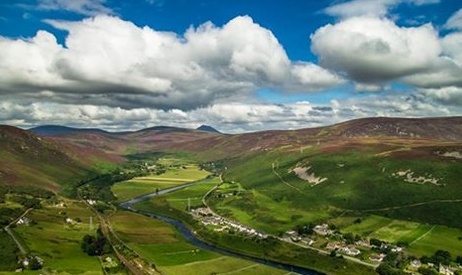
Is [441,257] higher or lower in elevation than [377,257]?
higher

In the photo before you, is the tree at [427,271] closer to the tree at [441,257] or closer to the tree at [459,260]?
the tree at [441,257]

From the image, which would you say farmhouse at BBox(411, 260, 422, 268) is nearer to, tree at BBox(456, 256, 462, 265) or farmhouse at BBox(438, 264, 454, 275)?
farmhouse at BBox(438, 264, 454, 275)

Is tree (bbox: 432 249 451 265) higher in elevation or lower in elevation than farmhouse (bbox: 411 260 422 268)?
higher

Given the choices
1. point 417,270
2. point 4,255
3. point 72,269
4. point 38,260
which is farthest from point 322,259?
point 4,255

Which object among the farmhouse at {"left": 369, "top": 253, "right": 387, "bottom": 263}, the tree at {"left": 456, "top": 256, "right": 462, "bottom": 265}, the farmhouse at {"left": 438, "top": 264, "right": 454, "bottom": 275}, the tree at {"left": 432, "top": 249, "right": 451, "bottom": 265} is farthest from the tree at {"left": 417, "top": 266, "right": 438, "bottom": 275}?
the farmhouse at {"left": 369, "top": 253, "right": 387, "bottom": 263}

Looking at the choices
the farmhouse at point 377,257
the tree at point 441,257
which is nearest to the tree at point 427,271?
the tree at point 441,257

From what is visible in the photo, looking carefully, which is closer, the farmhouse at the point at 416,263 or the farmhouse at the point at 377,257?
the farmhouse at the point at 416,263

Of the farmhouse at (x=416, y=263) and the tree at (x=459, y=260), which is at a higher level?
the tree at (x=459, y=260)

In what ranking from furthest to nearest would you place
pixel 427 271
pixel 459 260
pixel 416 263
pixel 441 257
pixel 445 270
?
pixel 441 257 → pixel 459 260 → pixel 416 263 → pixel 445 270 → pixel 427 271

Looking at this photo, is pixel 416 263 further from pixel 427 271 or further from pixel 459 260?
pixel 459 260

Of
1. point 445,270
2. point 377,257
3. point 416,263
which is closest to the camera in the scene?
point 445,270

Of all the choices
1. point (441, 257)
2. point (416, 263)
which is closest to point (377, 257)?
point (416, 263)

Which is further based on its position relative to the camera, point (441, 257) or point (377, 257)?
point (377, 257)
